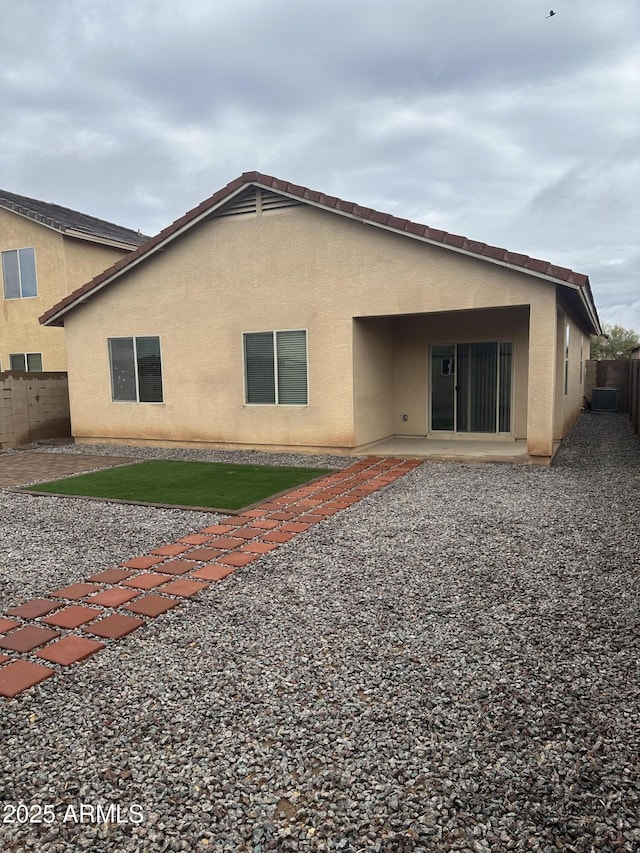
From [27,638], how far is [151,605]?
0.87 m

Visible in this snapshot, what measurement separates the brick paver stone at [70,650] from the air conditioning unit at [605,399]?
21.7 m

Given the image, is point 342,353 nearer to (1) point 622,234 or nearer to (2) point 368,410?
(2) point 368,410

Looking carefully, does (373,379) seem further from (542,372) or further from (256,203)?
(256,203)

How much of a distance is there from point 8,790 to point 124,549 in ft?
11.4

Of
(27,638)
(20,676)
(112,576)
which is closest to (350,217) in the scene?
(112,576)

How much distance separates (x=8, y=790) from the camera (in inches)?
95.7

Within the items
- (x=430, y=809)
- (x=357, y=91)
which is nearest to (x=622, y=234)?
(x=357, y=91)

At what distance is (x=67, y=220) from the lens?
1877 cm

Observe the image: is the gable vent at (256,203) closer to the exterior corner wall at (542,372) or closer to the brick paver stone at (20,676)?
the exterior corner wall at (542,372)

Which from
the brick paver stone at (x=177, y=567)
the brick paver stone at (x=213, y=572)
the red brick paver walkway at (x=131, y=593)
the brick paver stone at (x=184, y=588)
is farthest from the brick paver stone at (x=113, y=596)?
the brick paver stone at (x=213, y=572)

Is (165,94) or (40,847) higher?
(165,94)

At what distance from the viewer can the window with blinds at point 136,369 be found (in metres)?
13.1

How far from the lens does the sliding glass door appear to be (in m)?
12.4

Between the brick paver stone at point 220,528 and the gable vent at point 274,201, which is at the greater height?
the gable vent at point 274,201
